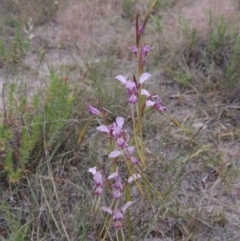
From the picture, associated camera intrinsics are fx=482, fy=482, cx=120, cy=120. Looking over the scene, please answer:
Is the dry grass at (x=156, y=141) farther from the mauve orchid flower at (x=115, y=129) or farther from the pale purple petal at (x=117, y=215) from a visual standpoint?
the mauve orchid flower at (x=115, y=129)

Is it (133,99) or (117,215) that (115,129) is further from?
(117,215)

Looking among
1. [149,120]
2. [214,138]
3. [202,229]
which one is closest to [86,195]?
[202,229]

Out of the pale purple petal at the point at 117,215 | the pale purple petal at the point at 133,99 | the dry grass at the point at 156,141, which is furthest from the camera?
the dry grass at the point at 156,141

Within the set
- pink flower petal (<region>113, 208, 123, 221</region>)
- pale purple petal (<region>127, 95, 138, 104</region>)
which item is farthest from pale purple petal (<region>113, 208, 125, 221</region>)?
pale purple petal (<region>127, 95, 138, 104</region>)

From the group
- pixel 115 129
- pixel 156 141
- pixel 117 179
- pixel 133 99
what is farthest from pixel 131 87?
pixel 156 141

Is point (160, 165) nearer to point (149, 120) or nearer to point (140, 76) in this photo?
point (149, 120)

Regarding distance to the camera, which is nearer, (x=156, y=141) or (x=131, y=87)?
(x=131, y=87)

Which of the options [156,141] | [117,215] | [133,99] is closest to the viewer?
[133,99]

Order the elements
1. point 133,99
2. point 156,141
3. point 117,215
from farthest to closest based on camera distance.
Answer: point 156,141 < point 117,215 < point 133,99

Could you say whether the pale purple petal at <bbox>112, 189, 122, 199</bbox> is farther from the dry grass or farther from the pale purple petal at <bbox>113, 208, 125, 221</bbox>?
the dry grass

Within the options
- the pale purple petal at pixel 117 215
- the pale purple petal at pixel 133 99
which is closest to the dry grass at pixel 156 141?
the pale purple petal at pixel 117 215

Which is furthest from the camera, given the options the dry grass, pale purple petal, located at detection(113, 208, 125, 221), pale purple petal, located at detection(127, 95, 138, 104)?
the dry grass

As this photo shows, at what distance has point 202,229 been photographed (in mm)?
1994

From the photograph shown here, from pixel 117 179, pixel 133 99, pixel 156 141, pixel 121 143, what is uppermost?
pixel 133 99
